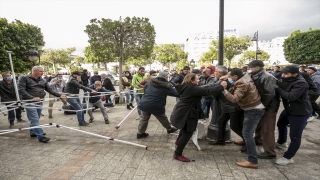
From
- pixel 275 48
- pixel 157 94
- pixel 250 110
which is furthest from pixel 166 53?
pixel 275 48

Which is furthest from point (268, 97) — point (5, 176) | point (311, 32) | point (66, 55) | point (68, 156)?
point (66, 55)

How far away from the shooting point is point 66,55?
159 feet

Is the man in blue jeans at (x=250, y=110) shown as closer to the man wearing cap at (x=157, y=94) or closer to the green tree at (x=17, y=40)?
the man wearing cap at (x=157, y=94)

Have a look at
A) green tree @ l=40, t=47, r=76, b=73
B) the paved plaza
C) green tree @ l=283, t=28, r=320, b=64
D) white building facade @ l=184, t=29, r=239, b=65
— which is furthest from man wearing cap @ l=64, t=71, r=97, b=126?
white building facade @ l=184, t=29, r=239, b=65

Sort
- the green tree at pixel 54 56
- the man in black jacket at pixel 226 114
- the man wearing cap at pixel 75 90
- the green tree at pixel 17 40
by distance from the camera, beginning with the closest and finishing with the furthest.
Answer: the man in black jacket at pixel 226 114 → the man wearing cap at pixel 75 90 → the green tree at pixel 17 40 → the green tree at pixel 54 56

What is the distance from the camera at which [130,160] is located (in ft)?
12.4

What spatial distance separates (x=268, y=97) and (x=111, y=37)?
8515 millimetres

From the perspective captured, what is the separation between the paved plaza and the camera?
10.6 ft

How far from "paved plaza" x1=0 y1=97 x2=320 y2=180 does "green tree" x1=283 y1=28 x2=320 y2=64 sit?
1215 inches

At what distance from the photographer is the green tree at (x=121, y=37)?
9.78 meters

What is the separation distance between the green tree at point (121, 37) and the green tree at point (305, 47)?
29.9 m

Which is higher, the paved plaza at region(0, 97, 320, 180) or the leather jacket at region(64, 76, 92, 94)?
the leather jacket at region(64, 76, 92, 94)

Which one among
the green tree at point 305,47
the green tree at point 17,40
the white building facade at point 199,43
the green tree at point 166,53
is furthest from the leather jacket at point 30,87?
the white building facade at point 199,43

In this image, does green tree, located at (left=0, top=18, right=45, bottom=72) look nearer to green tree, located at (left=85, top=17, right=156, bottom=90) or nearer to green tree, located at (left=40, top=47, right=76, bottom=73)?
green tree, located at (left=85, top=17, right=156, bottom=90)
